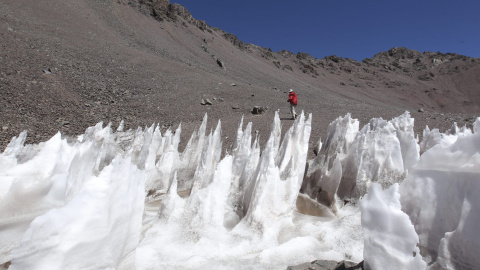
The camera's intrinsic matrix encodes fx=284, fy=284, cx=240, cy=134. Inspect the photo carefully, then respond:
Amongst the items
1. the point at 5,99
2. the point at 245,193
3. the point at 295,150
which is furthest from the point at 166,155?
the point at 5,99

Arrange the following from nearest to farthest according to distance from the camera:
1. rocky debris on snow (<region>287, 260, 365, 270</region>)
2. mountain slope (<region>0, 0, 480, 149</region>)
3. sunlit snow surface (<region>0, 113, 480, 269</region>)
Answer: sunlit snow surface (<region>0, 113, 480, 269</region>) < rocky debris on snow (<region>287, 260, 365, 270</region>) < mountain slope (<region>0, 0, 480, 149</region>)

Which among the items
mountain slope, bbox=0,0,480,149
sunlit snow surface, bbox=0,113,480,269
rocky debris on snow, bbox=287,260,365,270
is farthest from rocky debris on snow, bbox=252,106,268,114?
rocky debris on snow, bbox=287,260,365,270

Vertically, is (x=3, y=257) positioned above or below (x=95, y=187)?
below

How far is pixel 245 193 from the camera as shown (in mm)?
3789

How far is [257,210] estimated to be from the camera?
3240mm

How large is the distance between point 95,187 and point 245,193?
2.08m

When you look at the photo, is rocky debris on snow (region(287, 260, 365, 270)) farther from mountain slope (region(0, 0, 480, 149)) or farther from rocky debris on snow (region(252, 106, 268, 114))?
rocky debris on snow (region(252, 106, 268, 114))

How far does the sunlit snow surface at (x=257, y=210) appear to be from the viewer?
1.96m

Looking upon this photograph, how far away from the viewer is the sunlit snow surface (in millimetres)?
1961

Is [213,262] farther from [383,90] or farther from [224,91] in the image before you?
[383,90]

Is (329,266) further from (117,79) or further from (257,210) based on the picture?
(117,79)

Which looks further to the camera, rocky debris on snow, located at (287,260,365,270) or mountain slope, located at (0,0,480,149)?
mountain slope, located at (0,0,480,149)

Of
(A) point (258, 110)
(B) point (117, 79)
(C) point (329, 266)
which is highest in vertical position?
(B) point (117, 79)

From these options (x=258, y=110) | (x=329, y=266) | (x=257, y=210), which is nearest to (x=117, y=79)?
(x=258, y=110)
